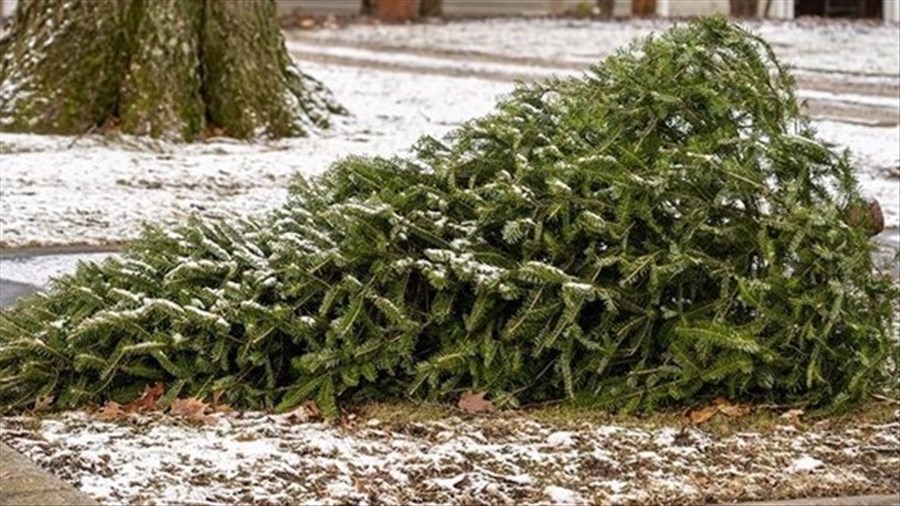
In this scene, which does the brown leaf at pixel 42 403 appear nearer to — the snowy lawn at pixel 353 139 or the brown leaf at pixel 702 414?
the brown leaf at pixel 702 414

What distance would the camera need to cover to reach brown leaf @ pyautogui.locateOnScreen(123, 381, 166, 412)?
689cm

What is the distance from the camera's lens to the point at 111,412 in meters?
6.79

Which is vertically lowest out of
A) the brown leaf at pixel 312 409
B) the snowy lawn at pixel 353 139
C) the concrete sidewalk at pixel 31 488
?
the snowy lawn at pixel 353 139

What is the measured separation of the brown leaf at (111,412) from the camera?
6.73 meters

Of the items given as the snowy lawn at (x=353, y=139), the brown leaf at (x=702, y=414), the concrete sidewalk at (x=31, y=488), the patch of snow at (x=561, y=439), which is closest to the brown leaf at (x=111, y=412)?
the concrete sidewalk at (x=31, y=488)

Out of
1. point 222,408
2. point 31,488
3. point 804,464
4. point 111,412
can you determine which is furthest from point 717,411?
point 31,488

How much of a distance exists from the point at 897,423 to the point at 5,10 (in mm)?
26015

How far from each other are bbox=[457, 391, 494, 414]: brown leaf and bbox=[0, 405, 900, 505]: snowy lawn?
0.08m

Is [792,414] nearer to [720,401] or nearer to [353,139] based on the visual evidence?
[720,401]

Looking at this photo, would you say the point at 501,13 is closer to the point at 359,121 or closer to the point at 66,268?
the point at 359,121

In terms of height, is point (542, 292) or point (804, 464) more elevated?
point (542, 292)

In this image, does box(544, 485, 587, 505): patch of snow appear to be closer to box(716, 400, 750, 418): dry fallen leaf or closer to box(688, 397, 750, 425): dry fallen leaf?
box(688, 397, 750, 425): dry fallen leaf

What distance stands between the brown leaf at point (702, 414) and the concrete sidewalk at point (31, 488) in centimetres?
216

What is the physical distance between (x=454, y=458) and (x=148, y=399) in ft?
3.87
